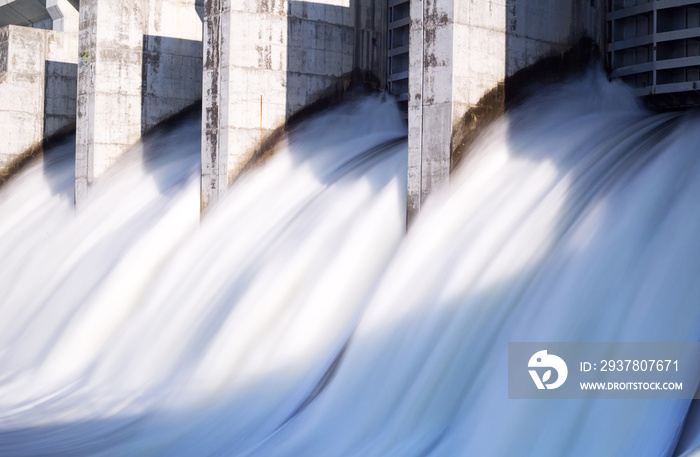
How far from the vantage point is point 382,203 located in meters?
10.4

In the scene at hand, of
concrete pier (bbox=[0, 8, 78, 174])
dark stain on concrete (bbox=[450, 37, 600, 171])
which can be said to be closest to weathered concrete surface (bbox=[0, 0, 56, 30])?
concrete pier (bbox=[0, 8, 78, 174])

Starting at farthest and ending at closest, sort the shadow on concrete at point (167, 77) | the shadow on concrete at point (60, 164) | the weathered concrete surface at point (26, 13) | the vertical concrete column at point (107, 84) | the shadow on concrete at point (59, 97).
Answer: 1. the weathered concrete surface at point (26, 13)
2. the shadow on concrete at point (59, 97)
3. the shadow on concrete at point (60, 164)
4. the shadow on concrete at point (167, 77)
5. the vertical concrete column at point (107, 84)

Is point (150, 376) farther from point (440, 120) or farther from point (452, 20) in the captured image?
point (452, 20)

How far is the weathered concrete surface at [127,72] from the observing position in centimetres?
1533

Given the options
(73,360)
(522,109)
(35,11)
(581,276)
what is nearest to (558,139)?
(522,109)

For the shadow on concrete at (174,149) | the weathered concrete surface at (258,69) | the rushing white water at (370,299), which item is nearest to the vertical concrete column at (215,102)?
the weathered concrete surface at (258,69)

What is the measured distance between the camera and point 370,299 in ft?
29.7

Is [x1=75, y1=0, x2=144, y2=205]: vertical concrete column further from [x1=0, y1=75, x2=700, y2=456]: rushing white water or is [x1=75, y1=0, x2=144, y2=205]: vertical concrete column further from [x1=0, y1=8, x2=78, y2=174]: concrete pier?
[x1=0, y1=8, x2=78, y2=174]: concrete pier

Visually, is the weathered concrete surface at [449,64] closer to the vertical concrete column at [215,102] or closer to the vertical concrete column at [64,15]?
the vertical concrete column at [215,102]

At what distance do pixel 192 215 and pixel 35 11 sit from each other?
1011 cm

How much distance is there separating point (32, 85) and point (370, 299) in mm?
11236

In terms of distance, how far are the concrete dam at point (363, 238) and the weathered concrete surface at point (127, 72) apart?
1.8 inches

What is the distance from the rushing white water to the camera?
7.04 metres

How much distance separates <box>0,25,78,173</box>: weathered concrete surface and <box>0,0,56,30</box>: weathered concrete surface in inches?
98.1
